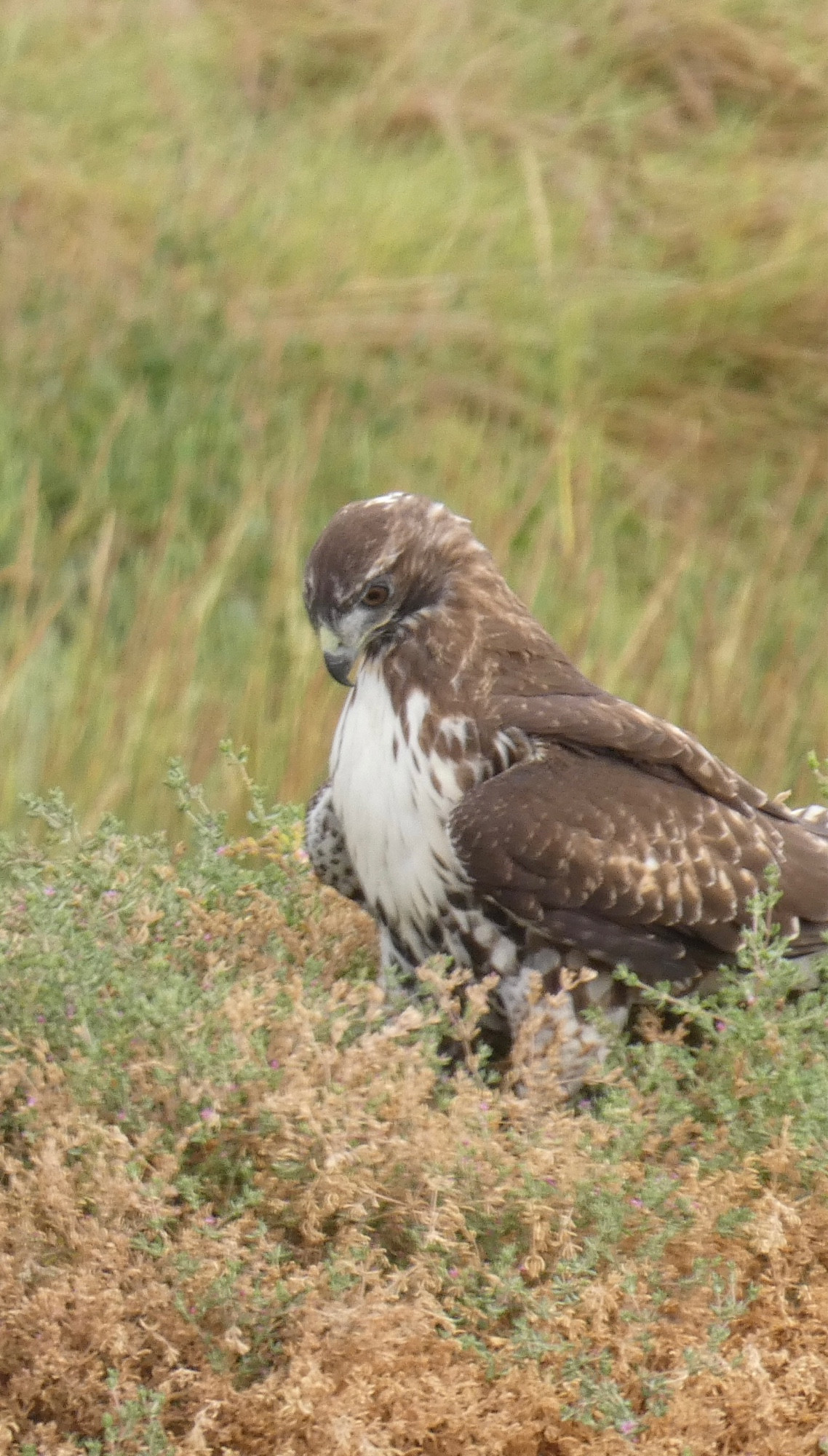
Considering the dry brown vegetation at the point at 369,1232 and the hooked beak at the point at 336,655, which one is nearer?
the dry brown vegetation at the point at 369,1232

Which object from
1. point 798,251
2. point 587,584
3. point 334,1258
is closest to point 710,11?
point 798,251

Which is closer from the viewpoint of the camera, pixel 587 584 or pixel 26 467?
pixel 587 584

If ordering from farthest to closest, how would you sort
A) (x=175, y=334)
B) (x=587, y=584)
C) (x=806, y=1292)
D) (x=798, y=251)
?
1. (x=798, y=251)
2. (x=175, y=334)
3. (x=587, y=584)
4. (x=806, y=1292)

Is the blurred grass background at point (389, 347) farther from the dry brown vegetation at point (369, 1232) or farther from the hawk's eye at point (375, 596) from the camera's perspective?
the dry brown vegetation at point (369, 1232)

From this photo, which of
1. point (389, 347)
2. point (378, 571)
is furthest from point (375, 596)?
point (389, 347)

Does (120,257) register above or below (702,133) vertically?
below

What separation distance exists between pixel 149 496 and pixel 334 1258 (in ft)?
12.4

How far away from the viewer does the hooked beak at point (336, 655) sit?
12.2ft

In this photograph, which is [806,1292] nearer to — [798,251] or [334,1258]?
[334,1258]

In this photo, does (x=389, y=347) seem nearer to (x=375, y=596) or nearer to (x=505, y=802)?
(x=375, y=596)

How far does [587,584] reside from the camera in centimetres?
546

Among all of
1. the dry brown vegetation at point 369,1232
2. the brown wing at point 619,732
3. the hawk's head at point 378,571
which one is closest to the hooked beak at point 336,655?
the hawk's head at point 378,571

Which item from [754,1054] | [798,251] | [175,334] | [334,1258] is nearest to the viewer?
[334,1258]

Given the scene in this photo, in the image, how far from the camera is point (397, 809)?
12.0 ft
